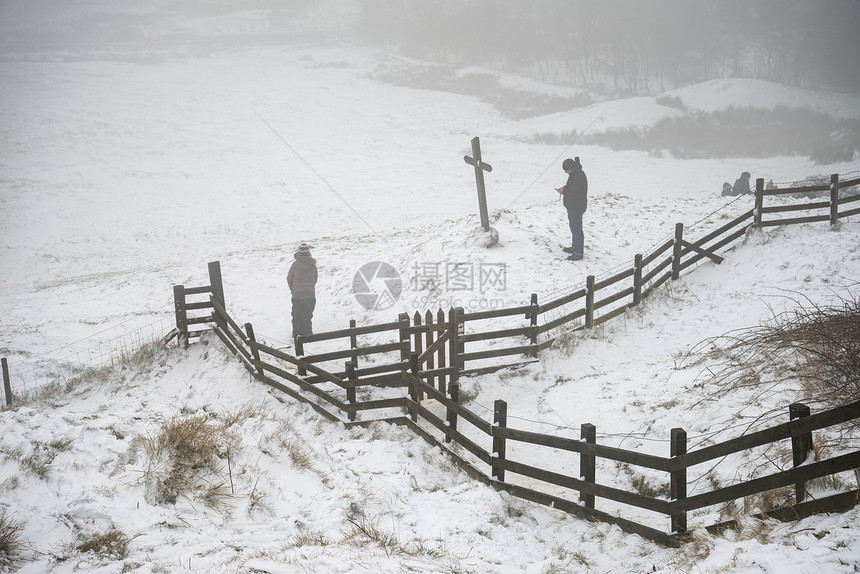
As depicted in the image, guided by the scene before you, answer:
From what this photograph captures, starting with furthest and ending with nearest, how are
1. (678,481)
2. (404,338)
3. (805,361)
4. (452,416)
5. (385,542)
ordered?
(404,338)
(452,416)
(805,361)
(678,481)
(385,542)

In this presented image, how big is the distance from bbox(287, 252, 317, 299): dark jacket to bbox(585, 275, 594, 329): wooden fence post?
5.78m

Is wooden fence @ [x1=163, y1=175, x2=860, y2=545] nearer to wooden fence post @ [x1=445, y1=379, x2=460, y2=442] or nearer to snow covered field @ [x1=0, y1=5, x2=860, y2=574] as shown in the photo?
wooden fence post @ [x1=445, y1=379, x2=460, y2=442]

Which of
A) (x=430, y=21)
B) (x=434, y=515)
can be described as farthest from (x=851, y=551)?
(x=430, y=21)

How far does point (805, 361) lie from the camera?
20.8ft

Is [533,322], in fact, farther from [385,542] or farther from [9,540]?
[9,540]

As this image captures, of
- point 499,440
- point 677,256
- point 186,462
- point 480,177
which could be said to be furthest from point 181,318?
point 677,256

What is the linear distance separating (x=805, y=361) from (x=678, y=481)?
10.2 feet

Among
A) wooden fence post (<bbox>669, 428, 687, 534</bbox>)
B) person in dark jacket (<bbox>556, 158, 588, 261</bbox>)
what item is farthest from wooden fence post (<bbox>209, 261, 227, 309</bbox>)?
wooden fence post (<bbox>669, 428, 687, 534</bbox>)

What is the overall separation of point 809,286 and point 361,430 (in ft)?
31.7

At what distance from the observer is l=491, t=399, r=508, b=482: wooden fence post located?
18.7ft

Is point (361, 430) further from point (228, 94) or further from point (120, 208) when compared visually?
point (228, 94)

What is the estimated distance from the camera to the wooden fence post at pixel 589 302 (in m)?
10.5

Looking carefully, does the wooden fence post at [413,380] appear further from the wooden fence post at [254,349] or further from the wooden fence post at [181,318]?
the wooden fence post at [181,318]

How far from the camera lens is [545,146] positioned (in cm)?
4081
